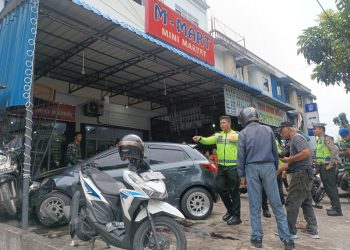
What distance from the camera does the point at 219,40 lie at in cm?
1631

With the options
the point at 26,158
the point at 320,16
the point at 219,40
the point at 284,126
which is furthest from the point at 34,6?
the point at 219,40

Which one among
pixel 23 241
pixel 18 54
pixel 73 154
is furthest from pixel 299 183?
pixel 73 154

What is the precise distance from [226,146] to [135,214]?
110 inches

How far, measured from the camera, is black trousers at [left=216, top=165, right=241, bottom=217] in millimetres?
5578

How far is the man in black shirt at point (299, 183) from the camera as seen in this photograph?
4.61 metres

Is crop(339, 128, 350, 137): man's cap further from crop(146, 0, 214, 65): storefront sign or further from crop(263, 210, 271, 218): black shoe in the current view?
crop(146, 0, 214, 65): storefront sign

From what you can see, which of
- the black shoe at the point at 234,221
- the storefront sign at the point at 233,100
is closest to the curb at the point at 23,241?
the black shoe at the point at 234,221

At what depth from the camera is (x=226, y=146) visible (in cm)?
573

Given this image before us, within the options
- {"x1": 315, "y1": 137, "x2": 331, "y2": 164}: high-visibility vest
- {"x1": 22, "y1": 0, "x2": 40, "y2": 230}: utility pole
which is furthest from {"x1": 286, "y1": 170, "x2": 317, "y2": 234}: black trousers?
{"x1": 22, "y1": 0, "x2": 40, "y2": 230}: utility pole

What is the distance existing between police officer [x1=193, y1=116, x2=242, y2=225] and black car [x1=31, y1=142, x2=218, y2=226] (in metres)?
0.63

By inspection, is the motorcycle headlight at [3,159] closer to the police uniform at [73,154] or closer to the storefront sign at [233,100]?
the police uniform at [73,154]

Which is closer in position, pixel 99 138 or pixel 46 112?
pixel 46 112

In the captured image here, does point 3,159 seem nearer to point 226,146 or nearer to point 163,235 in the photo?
point 163,235

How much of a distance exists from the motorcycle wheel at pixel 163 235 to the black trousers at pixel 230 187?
7.99ft
